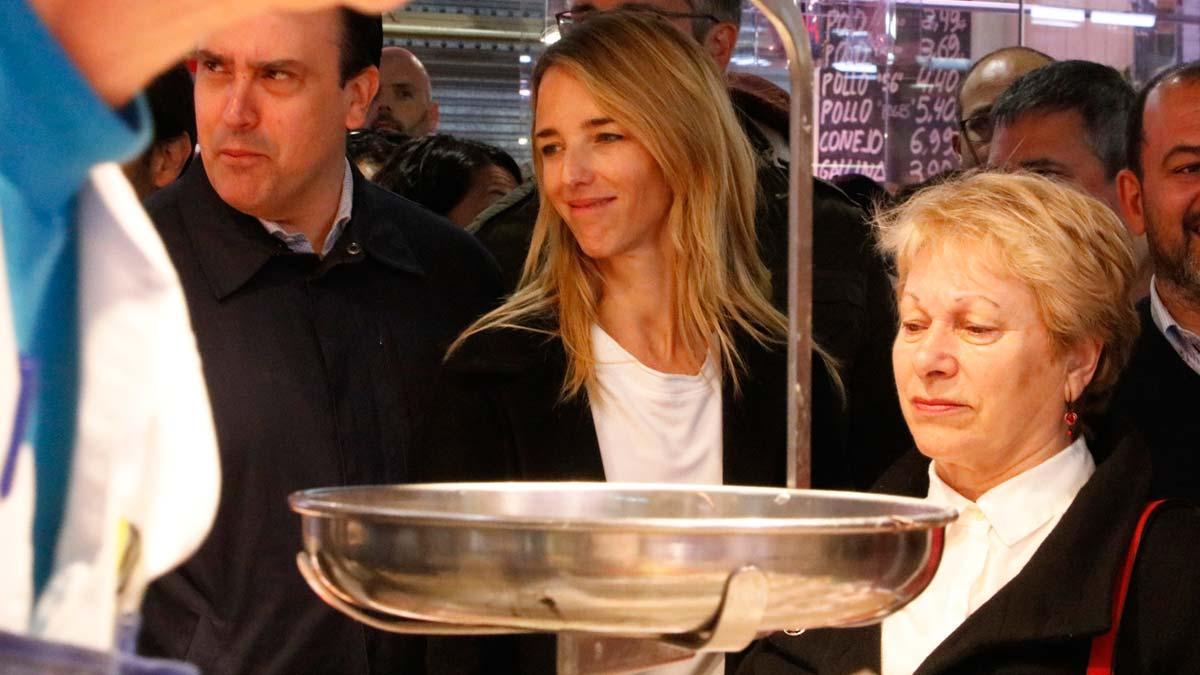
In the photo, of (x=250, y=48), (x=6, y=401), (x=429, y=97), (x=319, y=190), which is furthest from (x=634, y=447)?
(x=429, y=97)

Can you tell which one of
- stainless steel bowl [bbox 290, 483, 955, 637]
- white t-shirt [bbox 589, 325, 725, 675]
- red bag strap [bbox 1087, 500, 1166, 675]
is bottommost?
red bag strap [bbox 1087, 500, 1166, 675]

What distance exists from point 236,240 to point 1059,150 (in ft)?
5.01

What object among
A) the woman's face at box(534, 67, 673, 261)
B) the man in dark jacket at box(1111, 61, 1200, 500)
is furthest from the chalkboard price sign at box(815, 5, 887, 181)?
the woman's face at box(534, 67, 673, 261)

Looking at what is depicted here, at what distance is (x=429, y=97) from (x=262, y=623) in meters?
2.58

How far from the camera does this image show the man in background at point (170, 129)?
2.82 metres

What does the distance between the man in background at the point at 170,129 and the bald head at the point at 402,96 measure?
1399 millimetres

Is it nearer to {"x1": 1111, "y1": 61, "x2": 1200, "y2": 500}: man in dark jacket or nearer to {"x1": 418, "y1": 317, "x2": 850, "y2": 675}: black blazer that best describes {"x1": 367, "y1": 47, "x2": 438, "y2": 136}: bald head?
{"x1": 1111, "y1": 61, "x2": 1200, "y2": 500}: man in dark jacket

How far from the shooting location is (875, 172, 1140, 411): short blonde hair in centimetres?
198

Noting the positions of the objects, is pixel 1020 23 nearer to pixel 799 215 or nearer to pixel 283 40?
pixel 283 40

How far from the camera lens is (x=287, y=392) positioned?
6.98 ft

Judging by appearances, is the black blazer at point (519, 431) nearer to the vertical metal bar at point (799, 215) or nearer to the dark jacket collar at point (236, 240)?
the dark jacket collar at point (236, 240)

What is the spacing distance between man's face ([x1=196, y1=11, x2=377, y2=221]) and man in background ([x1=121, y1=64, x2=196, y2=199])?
1.90 feet

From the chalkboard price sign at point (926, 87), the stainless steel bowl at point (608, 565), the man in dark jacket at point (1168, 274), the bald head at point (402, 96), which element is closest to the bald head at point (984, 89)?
the chalkboard price sign at point (926, 87)

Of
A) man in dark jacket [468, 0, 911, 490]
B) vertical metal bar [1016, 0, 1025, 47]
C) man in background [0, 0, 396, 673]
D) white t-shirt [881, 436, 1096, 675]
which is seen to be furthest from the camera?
vertical metal bar [1016, 0, 1025, 47]
